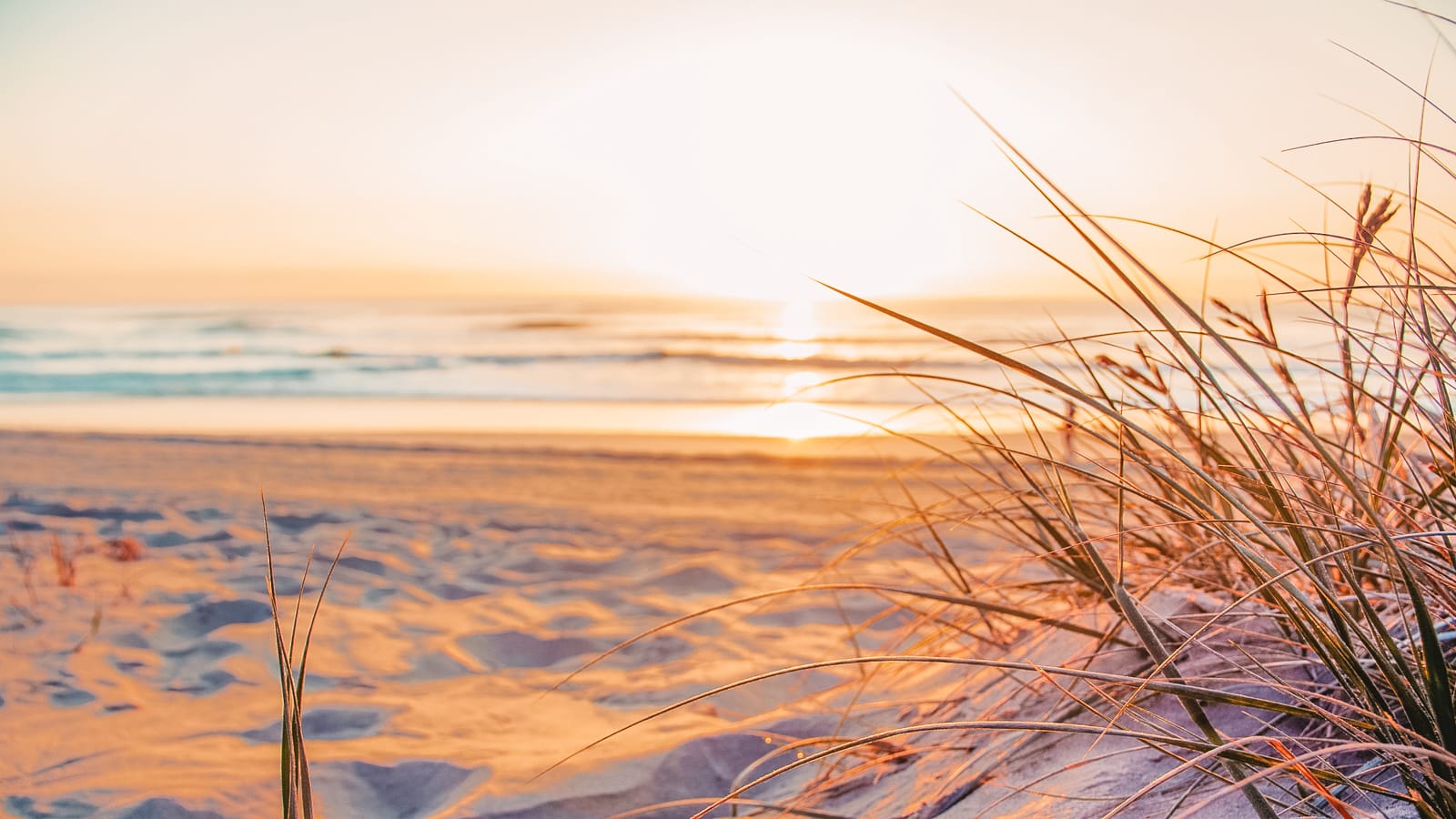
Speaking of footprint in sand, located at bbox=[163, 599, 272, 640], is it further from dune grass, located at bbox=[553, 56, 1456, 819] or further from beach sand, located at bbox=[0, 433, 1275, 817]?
dune grass, located at bbox=[553, 56, 1456, 819]

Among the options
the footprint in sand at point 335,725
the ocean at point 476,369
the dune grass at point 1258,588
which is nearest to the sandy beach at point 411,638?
the footprint in sand at point 335,725

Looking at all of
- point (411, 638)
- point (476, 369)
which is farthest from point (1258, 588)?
point (476, 369)

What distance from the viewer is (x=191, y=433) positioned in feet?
28.9

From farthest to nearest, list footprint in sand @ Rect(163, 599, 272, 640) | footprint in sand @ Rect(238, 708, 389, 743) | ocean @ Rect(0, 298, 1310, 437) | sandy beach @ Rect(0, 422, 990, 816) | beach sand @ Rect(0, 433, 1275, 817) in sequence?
ocean @ Rect(0, 298, 1310, 437) → footprint in sand @ Rect(163, 599, 272, 640) → footprint in sand @ Rect(238, 708, 389, 743) → sandy beach @ Rect(0, 422, 990, 816) → beach sand @ Rect(0, 433, 1275, 817)

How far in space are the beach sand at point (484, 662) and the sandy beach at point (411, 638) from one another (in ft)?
0.04

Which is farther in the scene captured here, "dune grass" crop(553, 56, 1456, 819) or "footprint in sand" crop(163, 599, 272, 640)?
"footprint in sand" crop(163, 599, 272, 640)

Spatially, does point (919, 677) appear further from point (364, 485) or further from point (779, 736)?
point (364, 485)

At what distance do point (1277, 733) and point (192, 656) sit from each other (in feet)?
8.78

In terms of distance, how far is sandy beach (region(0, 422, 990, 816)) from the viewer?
1.98m

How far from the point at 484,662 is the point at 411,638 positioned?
12.5 inches

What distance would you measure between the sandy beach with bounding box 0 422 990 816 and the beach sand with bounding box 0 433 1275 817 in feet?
0.04

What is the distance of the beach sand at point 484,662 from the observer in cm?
177

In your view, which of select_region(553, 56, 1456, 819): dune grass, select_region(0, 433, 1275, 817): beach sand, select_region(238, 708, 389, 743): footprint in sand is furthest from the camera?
select_region(238, 708, 389, 743): footprint in sand

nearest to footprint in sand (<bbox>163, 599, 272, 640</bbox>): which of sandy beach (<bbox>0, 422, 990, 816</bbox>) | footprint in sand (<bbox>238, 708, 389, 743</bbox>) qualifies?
sandy beach (<bbox>0, 422, 990, 816</bbox>)
